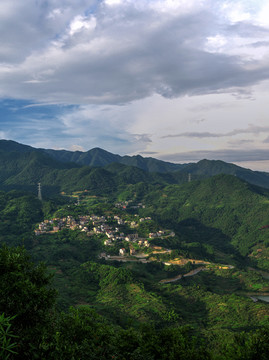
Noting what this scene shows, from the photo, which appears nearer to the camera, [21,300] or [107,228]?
[21,300]

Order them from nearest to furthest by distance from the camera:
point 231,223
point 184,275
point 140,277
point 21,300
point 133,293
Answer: point 21,300, point 133,293, point 140,277, point 184,275, point 231,223

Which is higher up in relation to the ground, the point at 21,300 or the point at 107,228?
the point at 21,300

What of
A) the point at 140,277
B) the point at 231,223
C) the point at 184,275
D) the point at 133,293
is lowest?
the point at 184,275

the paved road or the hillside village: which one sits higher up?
the hillside village

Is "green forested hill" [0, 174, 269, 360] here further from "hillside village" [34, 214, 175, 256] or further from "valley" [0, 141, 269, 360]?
"hillside village" [34, 214, 175, 256]

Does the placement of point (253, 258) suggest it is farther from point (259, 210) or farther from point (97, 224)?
point (97, 224)

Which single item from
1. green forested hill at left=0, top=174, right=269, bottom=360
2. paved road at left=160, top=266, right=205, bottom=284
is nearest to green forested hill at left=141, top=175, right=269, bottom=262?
green forested hill at left=0, top=174, right=269, bottom=360

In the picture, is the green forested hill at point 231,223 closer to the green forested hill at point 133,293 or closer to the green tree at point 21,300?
the green forested hill at point 133,293

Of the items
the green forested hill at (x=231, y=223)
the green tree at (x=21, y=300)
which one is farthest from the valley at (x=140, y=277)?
the green forested hill at (x=231, y=223)

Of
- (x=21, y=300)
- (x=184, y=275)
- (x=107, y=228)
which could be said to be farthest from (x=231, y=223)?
(x=21, y=300)

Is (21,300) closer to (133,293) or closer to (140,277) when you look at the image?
(133,293)

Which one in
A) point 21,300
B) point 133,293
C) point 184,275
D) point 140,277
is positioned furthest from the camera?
point 184,275

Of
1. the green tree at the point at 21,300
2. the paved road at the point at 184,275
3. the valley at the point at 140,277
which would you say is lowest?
the paved road at the point at 184,275
